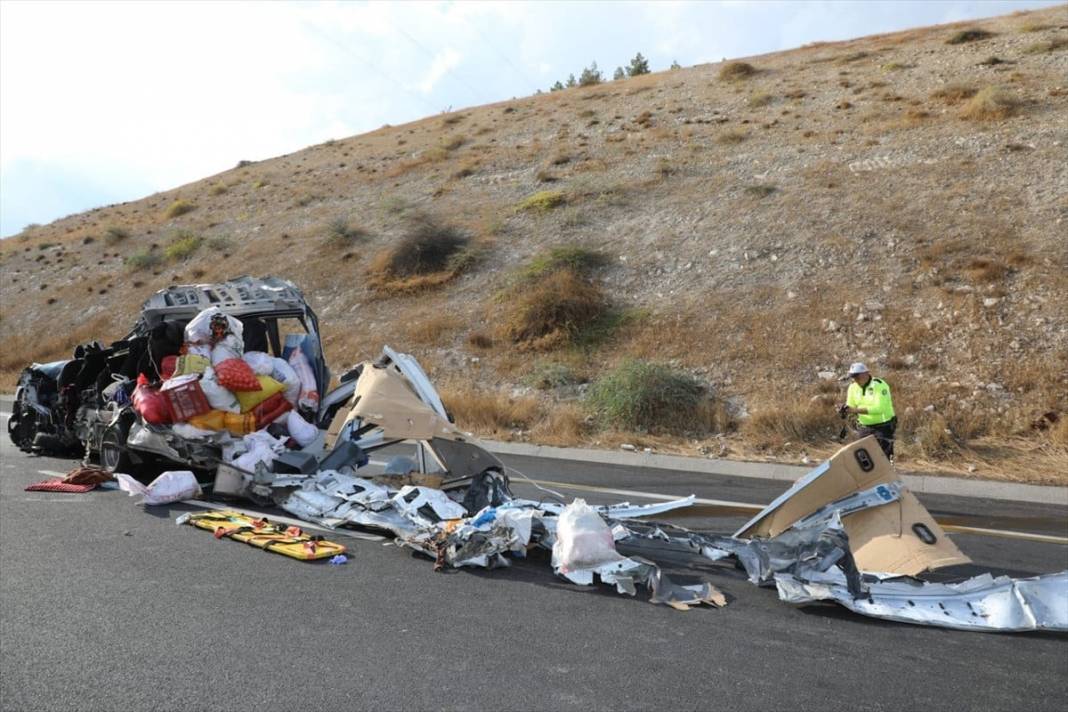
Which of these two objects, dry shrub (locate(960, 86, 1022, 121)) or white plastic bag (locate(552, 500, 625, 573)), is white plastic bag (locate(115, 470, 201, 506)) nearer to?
white plastic bag (locate(552, 500, 625, 573))

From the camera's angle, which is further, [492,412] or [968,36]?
[968,36]

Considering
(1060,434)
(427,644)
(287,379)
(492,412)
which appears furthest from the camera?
(492,412)

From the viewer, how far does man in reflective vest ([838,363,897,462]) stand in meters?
9.08

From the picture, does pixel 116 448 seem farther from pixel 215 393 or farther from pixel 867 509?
pixel 867 509

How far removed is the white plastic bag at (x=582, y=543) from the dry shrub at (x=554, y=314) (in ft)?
42.2

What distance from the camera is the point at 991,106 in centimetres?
2405

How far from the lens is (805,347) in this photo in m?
15.6

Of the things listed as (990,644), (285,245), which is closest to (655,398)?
(990,644)

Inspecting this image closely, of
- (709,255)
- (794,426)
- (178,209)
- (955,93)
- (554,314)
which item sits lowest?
(794,426)

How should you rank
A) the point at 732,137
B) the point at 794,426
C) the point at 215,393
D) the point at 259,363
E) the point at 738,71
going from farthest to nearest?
the point at 738,71, the point at 732,137, the point at 794,426, the point at 259,363, the point at 215,393

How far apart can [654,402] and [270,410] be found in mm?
7518

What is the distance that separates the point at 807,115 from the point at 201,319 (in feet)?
86.7

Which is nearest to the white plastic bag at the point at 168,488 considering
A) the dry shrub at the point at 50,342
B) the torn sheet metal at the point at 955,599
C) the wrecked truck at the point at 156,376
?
the wrecked truck at the point at 156,376

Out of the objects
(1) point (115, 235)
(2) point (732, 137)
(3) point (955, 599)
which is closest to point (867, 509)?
(3) point (955, 599)
